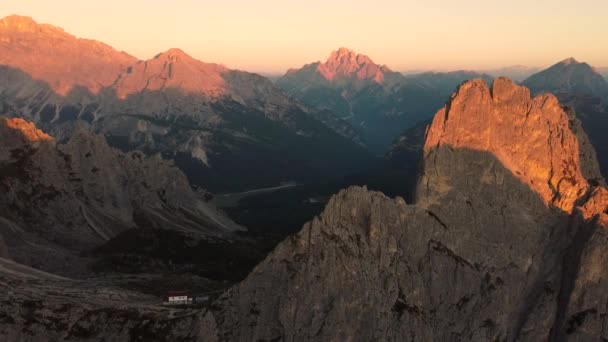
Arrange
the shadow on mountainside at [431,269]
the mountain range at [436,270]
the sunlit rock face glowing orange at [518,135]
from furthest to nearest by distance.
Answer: the sunlit rock face glowing orange at [518,135] → the shadow on mountainside at [431,269] → the mountain range at [436,270]

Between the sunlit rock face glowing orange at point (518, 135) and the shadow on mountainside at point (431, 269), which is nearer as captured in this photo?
the shadow on mountainside at point (431, 269)

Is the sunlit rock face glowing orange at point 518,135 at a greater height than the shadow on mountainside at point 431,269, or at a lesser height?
greater

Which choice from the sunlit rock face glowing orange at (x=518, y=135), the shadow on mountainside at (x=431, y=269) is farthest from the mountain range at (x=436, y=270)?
the sunlit rock face glowing orange at (x=518, y=135)

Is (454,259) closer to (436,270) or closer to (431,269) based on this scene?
(436,270)

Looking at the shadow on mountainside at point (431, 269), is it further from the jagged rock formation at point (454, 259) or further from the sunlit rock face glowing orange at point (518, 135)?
the sunlit rock face glowing orange at point (518, 135)

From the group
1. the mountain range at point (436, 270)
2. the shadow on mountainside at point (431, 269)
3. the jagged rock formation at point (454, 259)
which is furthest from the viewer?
the jagged rock formation at point (454, 259)

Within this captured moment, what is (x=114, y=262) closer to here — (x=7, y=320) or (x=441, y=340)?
(x=7, y=320)
